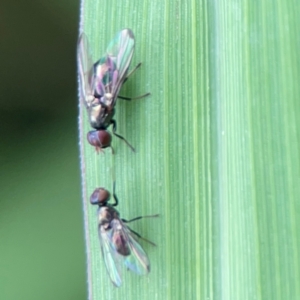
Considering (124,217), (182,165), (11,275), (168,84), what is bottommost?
(11,275)

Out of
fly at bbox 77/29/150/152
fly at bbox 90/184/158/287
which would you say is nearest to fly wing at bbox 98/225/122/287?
fly at bbox 90/184/158/287

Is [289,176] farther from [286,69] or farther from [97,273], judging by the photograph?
[97,273]

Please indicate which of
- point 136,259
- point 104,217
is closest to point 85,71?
point 104,217

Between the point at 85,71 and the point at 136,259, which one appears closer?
the point at 136,259

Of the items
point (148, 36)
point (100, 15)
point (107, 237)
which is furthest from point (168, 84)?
point (107, 237)

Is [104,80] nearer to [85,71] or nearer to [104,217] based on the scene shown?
[85,71]

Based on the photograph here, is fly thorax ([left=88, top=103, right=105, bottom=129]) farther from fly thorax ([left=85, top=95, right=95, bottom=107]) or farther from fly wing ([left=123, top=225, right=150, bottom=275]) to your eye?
fly wing ([left=123, top=225, right=150, bottom=275])
